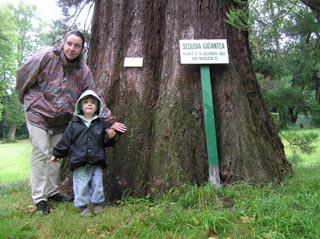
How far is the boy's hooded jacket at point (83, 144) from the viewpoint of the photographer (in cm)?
354

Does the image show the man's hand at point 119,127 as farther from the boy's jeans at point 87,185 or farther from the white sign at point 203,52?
the white sign at point 203,52

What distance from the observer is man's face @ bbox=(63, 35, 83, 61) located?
12.4ft

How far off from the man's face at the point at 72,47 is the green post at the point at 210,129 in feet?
4.40

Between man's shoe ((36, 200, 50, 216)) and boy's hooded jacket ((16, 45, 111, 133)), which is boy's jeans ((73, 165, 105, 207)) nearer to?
man's shoe ((36, 200, 50, 216))

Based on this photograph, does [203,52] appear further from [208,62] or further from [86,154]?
[86,154]

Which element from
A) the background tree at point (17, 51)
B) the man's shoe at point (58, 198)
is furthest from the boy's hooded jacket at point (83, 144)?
the background tree at point (17, 51)

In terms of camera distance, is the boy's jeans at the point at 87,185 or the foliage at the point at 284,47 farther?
the boy's jeans at the point at 87,185

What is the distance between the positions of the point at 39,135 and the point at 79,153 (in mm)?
553

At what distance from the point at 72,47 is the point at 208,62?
146cm

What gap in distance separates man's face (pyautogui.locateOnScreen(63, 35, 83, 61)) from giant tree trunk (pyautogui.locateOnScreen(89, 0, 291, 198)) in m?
0.69

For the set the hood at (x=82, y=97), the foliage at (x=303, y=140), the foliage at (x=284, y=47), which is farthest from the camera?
the foliage at (x=303, y=140)

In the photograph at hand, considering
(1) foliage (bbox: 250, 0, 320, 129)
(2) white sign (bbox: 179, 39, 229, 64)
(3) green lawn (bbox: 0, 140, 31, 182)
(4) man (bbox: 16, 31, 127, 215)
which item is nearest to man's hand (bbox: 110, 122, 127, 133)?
(4) man (bbox: 16, 31, 127, 215)

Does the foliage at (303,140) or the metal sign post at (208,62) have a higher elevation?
the metal sign post at (208,62)

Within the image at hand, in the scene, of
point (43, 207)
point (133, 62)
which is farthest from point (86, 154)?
point (133, 62)
